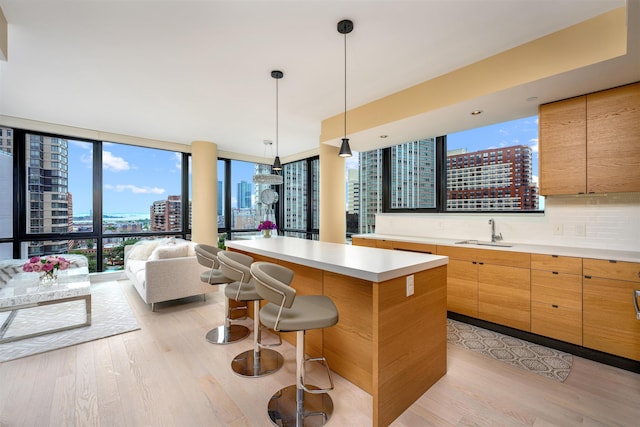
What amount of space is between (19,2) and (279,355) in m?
3.47

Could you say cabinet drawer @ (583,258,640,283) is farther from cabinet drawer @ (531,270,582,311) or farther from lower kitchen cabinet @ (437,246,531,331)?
lower kitchen cabinet @ (437,246,531,331)

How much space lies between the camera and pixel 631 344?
2137 millimetres

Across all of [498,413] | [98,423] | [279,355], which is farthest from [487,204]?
[98,423]

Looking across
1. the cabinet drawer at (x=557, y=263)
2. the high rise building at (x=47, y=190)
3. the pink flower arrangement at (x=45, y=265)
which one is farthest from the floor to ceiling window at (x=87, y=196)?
the cabinet drawer at (x=557, y=263)

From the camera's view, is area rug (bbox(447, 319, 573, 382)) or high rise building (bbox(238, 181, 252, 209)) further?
high rise building (bbox(238, 181, 252, 209))

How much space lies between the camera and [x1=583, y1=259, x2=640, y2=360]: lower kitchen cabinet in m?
2.13

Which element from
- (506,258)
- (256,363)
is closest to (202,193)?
(256,363)

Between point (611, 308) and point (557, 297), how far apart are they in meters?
0.34

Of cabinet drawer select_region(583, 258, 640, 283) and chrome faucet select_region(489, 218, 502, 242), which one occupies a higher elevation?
chrome faucet select_region(489, 218, 502, 242)

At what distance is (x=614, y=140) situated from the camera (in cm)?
234

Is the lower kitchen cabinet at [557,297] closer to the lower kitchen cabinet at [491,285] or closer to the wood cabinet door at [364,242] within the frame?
the lower kitchen cabinet at [491,285]

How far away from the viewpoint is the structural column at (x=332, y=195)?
4.80 meters

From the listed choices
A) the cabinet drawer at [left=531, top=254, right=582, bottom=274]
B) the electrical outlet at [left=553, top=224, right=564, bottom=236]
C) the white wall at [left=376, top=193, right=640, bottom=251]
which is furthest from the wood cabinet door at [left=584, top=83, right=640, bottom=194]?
the cabinet drawer at [left=531, top=254, right=582, bottom=274]

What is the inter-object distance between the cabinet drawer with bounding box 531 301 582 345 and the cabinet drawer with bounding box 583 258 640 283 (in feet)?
1.25
